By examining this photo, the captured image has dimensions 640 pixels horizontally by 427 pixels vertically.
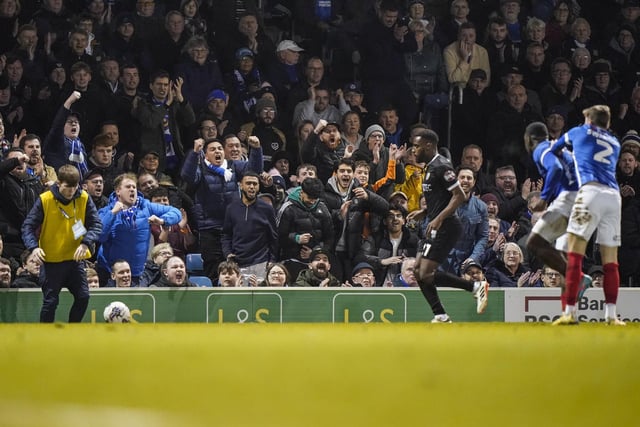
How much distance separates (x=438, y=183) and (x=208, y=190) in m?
4.18

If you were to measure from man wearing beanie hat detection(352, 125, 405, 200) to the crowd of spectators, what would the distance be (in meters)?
0.03

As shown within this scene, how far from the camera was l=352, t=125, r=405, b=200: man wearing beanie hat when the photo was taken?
47.7ft

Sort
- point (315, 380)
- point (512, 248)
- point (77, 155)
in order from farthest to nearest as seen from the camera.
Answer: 1. point (77, 155)
2. point (512, 248)
3. point (315, 380)

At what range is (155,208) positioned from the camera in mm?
13195

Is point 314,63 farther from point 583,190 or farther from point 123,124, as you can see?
point 583,190

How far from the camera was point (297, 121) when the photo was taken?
1544 cm

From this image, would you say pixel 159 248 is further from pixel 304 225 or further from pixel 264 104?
pixel 264 104

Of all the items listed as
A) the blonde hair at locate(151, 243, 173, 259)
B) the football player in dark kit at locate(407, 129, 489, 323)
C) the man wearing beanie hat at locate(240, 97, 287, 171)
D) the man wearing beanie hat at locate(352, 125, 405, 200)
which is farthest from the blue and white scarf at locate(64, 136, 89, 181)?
the football player in dark kit at locate(407, 129, 489, 323)

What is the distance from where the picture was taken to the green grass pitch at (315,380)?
531 cm

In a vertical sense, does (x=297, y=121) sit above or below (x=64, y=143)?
above

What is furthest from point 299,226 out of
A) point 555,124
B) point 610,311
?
point 610,311

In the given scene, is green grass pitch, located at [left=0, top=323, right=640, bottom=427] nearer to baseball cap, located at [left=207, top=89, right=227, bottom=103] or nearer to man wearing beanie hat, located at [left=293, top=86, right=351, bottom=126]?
baseball cap, located at [left=207, top=89, right=227, bottom=103]

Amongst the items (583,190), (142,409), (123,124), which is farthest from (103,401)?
(123,124)

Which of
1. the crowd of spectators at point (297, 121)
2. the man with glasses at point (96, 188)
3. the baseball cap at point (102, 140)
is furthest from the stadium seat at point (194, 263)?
the baseball cap at point (102, 140)
